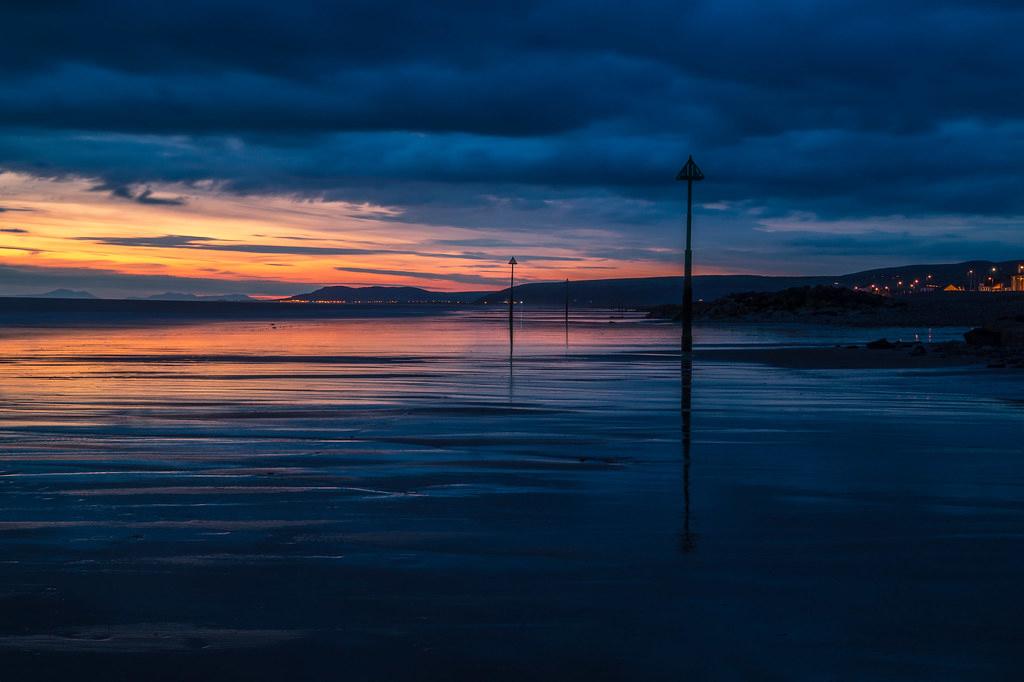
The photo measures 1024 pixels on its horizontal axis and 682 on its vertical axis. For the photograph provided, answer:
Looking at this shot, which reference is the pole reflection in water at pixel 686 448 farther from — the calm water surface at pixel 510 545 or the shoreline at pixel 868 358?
the shoreline at pixel 868 358

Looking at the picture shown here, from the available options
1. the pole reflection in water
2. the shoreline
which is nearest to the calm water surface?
the pole reflection in water

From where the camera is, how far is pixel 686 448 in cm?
1225

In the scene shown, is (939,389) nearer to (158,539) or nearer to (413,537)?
(413,537)

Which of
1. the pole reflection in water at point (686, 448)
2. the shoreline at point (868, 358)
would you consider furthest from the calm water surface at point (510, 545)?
the shoreline at point (868, 358)

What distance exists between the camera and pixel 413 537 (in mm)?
7500

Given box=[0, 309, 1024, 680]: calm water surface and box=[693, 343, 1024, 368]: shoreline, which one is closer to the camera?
box=[0, 309, 1024, 680]: calm water surface

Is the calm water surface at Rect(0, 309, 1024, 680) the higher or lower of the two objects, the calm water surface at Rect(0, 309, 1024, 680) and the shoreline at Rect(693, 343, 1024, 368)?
the lower

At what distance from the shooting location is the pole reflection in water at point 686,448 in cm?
736

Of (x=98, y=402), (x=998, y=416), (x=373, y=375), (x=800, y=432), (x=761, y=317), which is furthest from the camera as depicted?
(x=761, y=317)

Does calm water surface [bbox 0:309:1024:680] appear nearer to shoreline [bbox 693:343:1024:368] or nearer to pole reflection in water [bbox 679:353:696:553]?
pole reflection in water [bbox 679:353:696:553]

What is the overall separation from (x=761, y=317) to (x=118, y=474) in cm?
8851

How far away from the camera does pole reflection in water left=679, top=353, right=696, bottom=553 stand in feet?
24.1

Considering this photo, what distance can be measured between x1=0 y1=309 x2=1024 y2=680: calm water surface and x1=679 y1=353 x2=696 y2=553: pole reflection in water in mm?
51

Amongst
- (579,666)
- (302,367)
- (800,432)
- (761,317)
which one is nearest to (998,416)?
(800,432)
